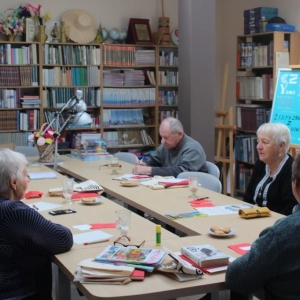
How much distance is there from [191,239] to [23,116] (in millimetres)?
5197

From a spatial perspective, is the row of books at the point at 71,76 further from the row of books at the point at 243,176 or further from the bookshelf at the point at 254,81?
the row of books at the point at 243,176

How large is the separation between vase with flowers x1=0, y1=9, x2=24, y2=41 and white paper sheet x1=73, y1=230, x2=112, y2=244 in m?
4.96

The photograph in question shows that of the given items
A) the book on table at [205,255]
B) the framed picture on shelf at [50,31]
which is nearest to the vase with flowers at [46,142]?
the framed picture on shelf at [50,31]

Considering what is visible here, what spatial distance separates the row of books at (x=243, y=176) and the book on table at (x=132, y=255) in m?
5.17

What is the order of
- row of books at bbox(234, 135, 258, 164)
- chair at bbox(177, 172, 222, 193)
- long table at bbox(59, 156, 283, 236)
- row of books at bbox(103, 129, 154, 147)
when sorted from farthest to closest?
1. row of books at bbox(103, 129, 154, 147)
2. row of books at bbox(234, 135, 258, 164)
3. chair at bbox(177, 172, 222, 193)
4. long table at bbox(59, 156, 283, 236)

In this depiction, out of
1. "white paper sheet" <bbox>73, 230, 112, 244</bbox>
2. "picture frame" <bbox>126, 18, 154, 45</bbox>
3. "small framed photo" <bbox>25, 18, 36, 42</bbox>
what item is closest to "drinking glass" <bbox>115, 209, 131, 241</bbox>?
"white paper sheet" <bbox>73, 230, 112, 244</bbox>

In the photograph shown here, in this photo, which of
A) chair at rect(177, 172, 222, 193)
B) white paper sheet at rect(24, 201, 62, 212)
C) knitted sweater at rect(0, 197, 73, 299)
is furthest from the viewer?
chair at rect(177, 172, 222, 193)

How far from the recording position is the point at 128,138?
8.34 metres

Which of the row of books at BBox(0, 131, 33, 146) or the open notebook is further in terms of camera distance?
the row of books at BBox(0, 131, 33, 146)

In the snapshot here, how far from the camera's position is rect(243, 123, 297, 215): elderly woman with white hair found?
12.9 feet

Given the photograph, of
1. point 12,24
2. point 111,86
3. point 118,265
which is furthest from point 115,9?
point 118,265

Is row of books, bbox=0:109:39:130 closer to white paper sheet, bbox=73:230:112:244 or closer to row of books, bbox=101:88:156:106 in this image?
row of books, bbox=101:88:156:106

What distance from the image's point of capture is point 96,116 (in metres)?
8.09

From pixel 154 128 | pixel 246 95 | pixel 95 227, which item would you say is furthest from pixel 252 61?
pixel 95 227
